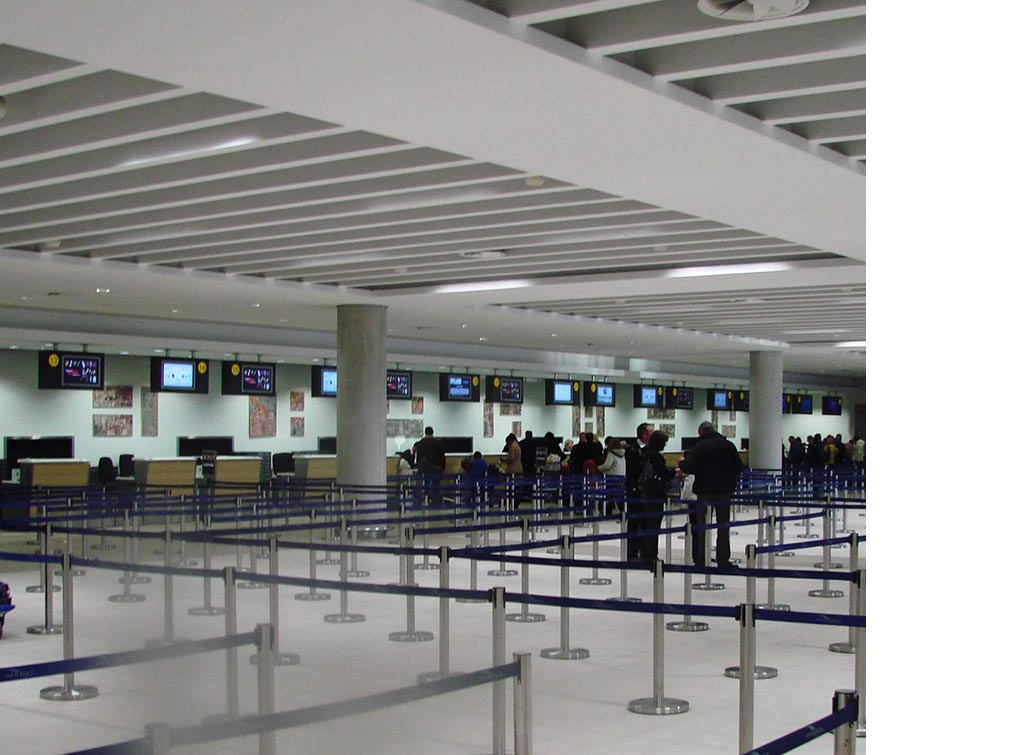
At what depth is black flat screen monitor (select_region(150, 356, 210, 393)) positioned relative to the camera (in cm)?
2722

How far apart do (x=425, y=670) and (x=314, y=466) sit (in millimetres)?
21313

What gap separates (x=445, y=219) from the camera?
13.8 meters

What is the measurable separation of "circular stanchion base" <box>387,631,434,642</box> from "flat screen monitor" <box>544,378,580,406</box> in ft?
89.7

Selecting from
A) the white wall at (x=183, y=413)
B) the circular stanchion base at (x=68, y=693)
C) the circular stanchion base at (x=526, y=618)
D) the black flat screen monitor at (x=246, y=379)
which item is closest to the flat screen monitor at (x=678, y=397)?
the white wall at (x=183, y=413)

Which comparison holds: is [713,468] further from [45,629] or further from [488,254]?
[45,629]

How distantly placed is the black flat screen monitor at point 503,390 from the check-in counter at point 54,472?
13470mm

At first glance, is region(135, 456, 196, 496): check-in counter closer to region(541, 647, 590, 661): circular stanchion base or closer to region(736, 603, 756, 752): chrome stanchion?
region(541, 647, 590, 661): circular stanchion base

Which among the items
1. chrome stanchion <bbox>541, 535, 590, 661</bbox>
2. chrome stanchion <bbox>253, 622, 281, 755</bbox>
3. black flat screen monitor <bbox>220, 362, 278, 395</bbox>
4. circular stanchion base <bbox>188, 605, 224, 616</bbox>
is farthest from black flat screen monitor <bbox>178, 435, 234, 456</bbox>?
chrome stanchion <bbox>253, 622, 281, 755</bbox>

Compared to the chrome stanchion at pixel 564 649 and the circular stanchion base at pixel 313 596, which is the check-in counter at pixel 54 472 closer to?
the circular stanchion base at pixel 313 596

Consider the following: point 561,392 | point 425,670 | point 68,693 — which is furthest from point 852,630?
point 561,392

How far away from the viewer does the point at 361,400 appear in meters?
21.6

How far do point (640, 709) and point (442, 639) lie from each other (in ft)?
5.08

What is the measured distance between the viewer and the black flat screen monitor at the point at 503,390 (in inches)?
1423
